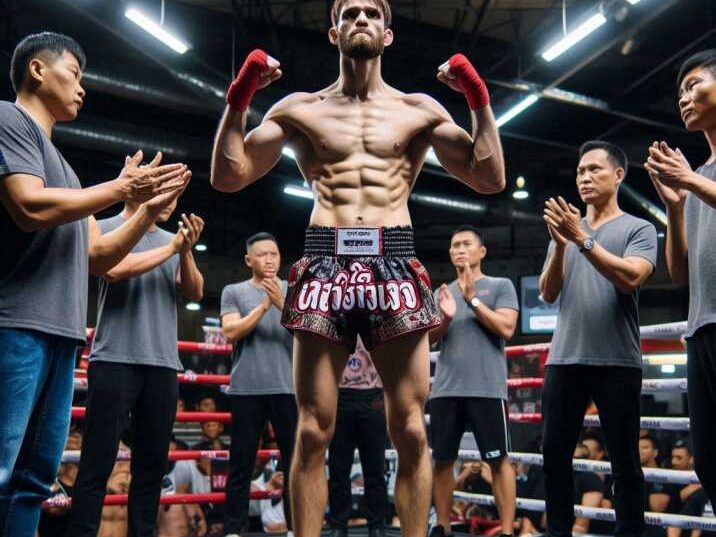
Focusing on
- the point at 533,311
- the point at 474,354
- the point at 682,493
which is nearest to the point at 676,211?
the point at 474,354

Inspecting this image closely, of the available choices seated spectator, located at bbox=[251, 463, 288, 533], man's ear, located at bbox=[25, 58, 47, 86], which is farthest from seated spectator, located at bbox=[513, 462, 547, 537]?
man's ear, located at bbox=[25, 58, 47, 86]

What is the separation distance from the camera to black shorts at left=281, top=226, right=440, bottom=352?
2.07 meters

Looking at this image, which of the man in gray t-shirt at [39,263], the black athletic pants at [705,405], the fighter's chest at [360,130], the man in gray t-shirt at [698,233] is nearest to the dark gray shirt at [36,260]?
the man in gray t-shirt at [39,263]

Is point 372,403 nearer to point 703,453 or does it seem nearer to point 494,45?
point 703,453

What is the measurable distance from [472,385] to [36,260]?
90.0 inches

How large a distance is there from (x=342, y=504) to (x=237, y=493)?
21.9 inches

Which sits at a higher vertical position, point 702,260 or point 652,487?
point 702,260

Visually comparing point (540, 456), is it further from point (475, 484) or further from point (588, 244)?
point (475, 484)

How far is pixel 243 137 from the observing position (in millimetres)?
2188

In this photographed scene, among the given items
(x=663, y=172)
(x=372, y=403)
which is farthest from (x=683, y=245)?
(x=372, y=403)

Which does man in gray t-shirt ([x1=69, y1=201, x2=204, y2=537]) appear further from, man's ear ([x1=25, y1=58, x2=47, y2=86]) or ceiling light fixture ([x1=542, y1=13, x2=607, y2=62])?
ceiling light fixture ([x1=542, y1=13, x2=607, y2=62])

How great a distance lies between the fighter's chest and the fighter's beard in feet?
0.53

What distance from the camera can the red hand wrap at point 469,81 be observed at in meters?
2.12

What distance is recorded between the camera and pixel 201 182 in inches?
427
